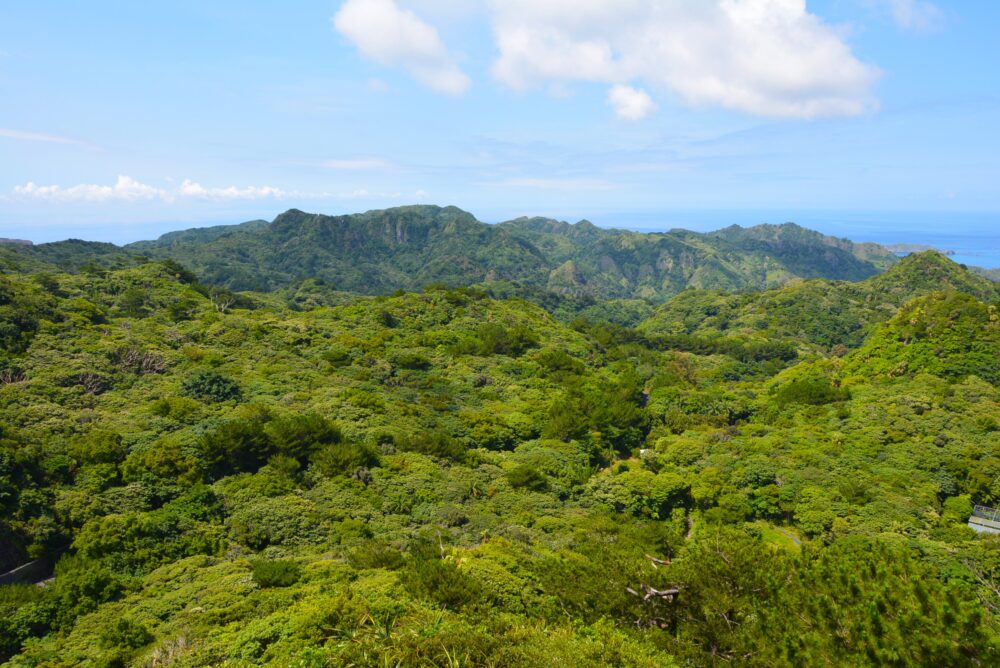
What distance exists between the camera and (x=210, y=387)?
3334 cm

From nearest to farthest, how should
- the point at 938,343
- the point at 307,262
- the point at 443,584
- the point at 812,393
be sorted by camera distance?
the point at 443,584 → the point at 812,393 → the point at 938,343 → the point at 307,262

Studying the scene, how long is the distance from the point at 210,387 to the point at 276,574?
21.5 m

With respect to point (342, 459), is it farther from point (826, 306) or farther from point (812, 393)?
point (826, 306)

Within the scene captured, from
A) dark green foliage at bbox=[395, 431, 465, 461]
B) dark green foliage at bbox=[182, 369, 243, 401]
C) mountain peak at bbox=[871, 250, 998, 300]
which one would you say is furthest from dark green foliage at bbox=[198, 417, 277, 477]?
mountain peak at bbox=[871, 250, 998, 300]

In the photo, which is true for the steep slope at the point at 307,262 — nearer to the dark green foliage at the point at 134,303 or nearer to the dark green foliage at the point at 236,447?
the dark green foliage at the point at 134,303

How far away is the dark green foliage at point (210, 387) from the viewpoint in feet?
108

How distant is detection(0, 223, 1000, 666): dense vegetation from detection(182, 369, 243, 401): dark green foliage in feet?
0.56

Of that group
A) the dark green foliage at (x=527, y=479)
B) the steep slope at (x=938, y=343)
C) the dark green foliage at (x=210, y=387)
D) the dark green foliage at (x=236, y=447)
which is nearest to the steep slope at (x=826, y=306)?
the steep slope at (x=938, y=343)

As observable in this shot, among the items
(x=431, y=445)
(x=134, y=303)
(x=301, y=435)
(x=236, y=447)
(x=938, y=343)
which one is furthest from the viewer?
(x=134, y=303)

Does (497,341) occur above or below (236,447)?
above

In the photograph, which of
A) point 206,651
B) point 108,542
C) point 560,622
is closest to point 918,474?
point 560,622

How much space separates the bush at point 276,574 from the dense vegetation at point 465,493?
68 mm

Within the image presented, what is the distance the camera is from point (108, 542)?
18.1 m

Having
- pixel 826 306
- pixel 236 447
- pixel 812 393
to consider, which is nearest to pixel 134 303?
pixel 236 447
